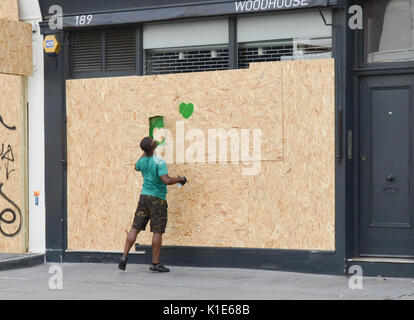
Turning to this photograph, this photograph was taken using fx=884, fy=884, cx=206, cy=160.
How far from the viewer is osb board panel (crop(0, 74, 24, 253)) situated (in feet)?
43.9

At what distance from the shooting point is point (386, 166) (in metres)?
11.4

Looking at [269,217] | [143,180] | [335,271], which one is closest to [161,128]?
[143,180]

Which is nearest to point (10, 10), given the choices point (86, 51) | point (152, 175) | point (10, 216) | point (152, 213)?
point (86, 51)

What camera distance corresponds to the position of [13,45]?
12.9 m

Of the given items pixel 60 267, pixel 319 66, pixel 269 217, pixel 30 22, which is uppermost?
pixel 30 22

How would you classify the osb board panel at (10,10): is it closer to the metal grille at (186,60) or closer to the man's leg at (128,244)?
the metal grille at (186,60)

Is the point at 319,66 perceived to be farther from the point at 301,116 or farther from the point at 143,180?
the point at 143,180

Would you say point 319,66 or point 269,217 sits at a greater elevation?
point 319,66

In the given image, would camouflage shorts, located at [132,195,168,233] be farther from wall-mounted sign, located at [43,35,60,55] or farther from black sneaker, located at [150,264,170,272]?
wall-mounted sign, located at [43,35,60,55]

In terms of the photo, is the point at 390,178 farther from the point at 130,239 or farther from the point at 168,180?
the point at 130,239

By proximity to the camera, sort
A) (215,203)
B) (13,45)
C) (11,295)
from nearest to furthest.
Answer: (11,295) → (215,203) → (13,45)

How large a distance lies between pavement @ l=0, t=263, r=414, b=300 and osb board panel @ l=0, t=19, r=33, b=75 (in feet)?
9.69

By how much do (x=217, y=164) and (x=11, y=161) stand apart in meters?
3.37

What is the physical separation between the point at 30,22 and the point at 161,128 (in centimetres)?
276
